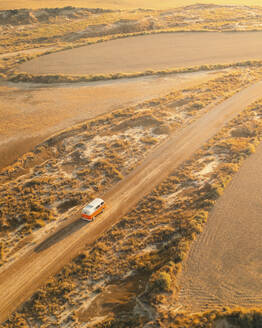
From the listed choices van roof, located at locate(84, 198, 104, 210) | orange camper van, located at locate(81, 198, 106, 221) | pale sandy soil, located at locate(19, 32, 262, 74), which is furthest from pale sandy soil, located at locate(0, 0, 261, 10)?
orange camper van, located at locate(81, 198, 106, 221)

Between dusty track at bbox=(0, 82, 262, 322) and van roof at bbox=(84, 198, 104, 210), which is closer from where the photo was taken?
dusty track at bbox=(0, 82, 262, 322)

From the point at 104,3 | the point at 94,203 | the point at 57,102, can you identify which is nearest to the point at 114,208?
the point at 94,203

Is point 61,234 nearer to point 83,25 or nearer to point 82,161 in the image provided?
point 82,161

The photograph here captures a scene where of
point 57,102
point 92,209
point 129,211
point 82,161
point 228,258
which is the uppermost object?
point 57,102

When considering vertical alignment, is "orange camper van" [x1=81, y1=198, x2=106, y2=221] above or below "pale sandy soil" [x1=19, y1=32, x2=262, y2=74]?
below

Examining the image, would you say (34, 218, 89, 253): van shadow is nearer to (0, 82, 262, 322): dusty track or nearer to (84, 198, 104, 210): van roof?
(0, 82, 262, 322): dusty track

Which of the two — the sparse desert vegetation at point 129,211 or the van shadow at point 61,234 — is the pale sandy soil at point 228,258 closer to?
the sparse desert vegetation at point 129,211

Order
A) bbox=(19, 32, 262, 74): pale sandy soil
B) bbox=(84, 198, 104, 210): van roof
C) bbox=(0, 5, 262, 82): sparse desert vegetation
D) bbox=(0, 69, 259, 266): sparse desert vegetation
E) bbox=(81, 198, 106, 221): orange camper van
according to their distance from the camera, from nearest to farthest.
A: bbox=(81, 198, 106, 221): orange camper van → bbox=(84, 198, 104, 210): van roof → bbox=(0, 69, 259, 266): sparse desert vegetation → bbox=(19, 32, 262, 74): pale sandy soil → bbox=(0, 5, 262, 82): sparse desert vegetation
